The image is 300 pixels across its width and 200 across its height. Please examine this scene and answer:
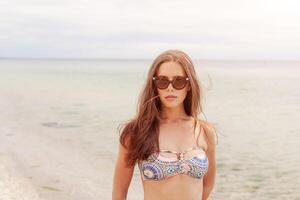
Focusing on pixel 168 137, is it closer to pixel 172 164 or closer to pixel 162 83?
pixel 172 164

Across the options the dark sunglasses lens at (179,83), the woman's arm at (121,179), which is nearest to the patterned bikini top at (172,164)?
the woman's arm at (121,179)

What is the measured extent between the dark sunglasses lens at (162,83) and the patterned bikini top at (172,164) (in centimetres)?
42

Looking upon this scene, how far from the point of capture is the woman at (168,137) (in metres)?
3.08

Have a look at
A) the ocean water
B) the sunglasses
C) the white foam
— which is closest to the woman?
the sunglasses

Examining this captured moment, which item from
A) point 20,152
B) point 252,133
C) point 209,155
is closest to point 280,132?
point 252,133

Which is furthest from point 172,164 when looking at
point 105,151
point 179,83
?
point 105,151

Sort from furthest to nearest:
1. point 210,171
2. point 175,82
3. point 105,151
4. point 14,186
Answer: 1. point 105,151
2. point 14,186
3. point 210,171
4. point 175,82

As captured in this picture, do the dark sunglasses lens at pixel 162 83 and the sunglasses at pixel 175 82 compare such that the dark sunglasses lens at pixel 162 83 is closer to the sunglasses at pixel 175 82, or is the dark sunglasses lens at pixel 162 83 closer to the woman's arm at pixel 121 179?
the sunglasses at pixel 175 82

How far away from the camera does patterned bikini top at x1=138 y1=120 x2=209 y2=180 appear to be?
121 inches

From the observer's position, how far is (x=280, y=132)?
19.4 meters

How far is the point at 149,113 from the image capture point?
3162 millimetres

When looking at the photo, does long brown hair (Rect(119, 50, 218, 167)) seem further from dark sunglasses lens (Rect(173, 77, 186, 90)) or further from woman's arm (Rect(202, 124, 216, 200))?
woman's arm (Rect(202, 124, 216, 200))

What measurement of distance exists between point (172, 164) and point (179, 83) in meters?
0.52

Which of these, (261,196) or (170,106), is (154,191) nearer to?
(170,106)
